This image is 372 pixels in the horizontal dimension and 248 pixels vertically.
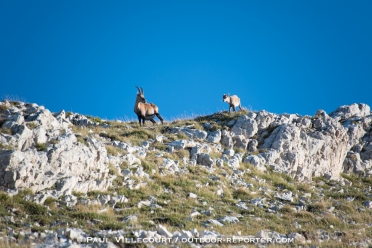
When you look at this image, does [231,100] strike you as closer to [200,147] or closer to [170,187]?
[200,147]

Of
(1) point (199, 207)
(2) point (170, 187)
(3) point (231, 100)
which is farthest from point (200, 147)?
(3) point (231, 100)

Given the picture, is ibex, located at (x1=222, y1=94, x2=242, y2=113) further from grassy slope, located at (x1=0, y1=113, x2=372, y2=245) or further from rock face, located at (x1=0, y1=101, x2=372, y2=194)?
grassy slope, located at (x1=0, y1=113, x2=372, y2=245)

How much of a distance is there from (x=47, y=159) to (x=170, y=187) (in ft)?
16.6

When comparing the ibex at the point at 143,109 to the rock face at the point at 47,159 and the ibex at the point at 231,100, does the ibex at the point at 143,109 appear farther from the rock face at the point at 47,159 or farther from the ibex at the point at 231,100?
the rock face at the point at 47,159

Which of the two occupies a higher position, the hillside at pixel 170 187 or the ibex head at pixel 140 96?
the ibex head at pixel 140 96

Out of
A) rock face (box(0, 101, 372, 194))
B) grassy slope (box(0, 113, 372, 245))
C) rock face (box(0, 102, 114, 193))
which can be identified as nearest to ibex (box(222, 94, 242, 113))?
rock face (box(0, 101, 372, 194))

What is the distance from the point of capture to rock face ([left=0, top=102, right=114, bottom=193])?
10648 mm

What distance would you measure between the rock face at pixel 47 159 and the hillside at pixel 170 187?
0.12ft

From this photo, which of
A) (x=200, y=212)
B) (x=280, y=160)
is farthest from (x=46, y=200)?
(x=280, y=160)

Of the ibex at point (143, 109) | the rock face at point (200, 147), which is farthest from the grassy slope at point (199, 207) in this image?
the ibex at point (143, 109)

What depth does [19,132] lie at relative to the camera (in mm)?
12344

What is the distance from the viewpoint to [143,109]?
26.9 m

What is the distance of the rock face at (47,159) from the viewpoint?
10648 millimetres

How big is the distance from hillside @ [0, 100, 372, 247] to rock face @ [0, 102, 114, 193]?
4cm
